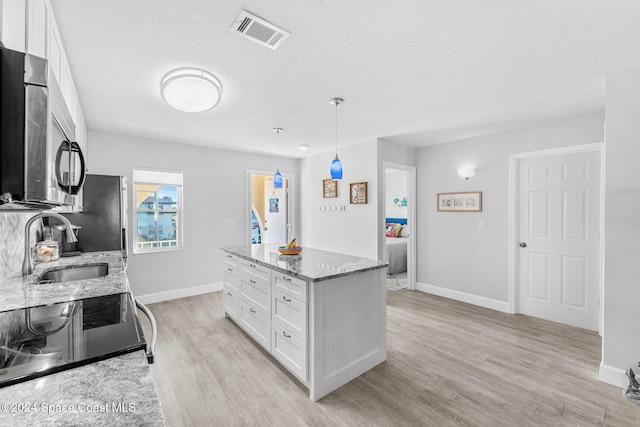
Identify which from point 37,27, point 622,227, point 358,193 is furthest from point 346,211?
point 37,27

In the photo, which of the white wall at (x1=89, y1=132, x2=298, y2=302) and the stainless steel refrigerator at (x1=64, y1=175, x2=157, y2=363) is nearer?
the stainless steel refrigerator at (x1=64, y1=175, x2=157, y2=363)

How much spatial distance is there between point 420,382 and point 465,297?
2.36m

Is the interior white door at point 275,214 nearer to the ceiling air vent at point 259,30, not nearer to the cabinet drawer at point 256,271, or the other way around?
the cabinet drawer at point 256,271

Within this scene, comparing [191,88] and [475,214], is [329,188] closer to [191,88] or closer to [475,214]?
[475,214]

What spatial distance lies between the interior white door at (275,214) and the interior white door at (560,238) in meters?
3.85

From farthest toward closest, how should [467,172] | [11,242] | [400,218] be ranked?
[400,218] → [467,172] → [11,242]

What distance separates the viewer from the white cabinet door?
1.13m

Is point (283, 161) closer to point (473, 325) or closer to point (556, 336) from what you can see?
point (473, 325)

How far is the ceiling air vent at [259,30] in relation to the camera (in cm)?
162

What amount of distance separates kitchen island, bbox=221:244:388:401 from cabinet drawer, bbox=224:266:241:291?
412 millimetres

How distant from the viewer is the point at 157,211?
449cm

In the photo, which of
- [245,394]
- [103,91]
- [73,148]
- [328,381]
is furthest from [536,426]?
[103,91]

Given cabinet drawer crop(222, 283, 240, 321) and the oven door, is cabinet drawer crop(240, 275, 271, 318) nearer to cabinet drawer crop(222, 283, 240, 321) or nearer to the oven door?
cabinet drawer crop(222, 283, 240, 321)

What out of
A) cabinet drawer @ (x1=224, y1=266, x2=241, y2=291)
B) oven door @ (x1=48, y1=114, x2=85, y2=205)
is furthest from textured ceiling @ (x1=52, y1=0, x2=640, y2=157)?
cabinet drawer @ (x1=224, y1=266, x2=241, y2=291)
